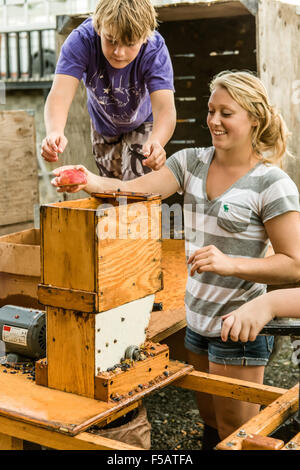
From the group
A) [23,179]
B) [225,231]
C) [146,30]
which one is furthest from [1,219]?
[225,231]

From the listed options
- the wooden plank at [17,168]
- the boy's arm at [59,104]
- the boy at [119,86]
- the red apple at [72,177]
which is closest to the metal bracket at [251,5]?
the boy at [119,86]

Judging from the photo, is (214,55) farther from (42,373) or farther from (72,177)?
(42,373)

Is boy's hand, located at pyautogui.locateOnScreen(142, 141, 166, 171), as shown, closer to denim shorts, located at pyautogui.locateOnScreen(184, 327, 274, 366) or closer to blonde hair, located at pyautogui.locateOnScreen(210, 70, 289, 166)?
blonde hair, located at pyautogui.locateOnScreen(210, 70, 289, 166)

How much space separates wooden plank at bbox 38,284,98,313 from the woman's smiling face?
916 millimetres

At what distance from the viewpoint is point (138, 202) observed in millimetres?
2244

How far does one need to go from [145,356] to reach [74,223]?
0.58 meters

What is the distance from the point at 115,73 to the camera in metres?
3.60

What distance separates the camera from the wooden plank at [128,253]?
6.84 feet

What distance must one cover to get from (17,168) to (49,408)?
2.73 metres

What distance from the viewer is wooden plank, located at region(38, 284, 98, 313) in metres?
2.07

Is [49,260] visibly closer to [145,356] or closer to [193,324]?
[145,356]

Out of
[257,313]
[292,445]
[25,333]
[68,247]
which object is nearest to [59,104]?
[25,333]

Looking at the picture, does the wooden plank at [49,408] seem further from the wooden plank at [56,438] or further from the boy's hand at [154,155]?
the boy's hand at [154,155]

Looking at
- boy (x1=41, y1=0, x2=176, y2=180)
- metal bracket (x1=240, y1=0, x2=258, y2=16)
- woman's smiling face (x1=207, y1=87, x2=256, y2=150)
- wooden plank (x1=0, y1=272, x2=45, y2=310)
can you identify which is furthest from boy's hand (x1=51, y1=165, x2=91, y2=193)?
metal bracket (x1=240, y1=0, x2=258, y2=16)
